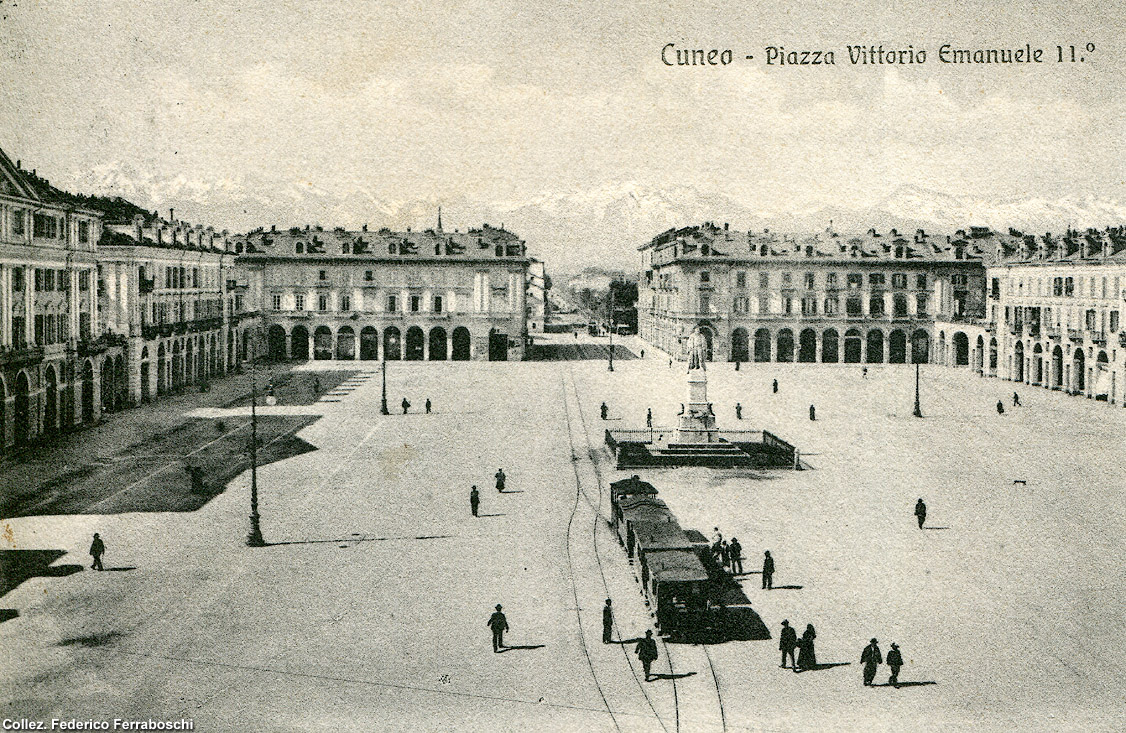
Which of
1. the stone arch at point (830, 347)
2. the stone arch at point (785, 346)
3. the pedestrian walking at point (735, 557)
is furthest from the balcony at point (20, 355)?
the stone arch at point (830, 347)

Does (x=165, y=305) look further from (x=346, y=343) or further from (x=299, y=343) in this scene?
(x=346, y=343)

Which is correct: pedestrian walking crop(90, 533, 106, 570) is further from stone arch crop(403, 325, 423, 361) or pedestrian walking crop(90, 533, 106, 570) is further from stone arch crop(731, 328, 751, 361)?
stone arch crop(731, 328, 751, 361)

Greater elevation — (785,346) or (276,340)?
(276,340)

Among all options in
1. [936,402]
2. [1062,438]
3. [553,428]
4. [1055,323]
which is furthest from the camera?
[1055,323]

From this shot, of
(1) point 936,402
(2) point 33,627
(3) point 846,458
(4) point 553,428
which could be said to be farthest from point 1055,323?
(2) point 33,627

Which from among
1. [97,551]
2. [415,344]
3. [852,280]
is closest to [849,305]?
[852,280]

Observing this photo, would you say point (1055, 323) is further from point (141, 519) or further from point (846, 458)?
point (141, 519)

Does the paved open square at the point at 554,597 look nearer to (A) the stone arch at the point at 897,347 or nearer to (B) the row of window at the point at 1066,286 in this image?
(B) the row of window at the point at 1066,286
